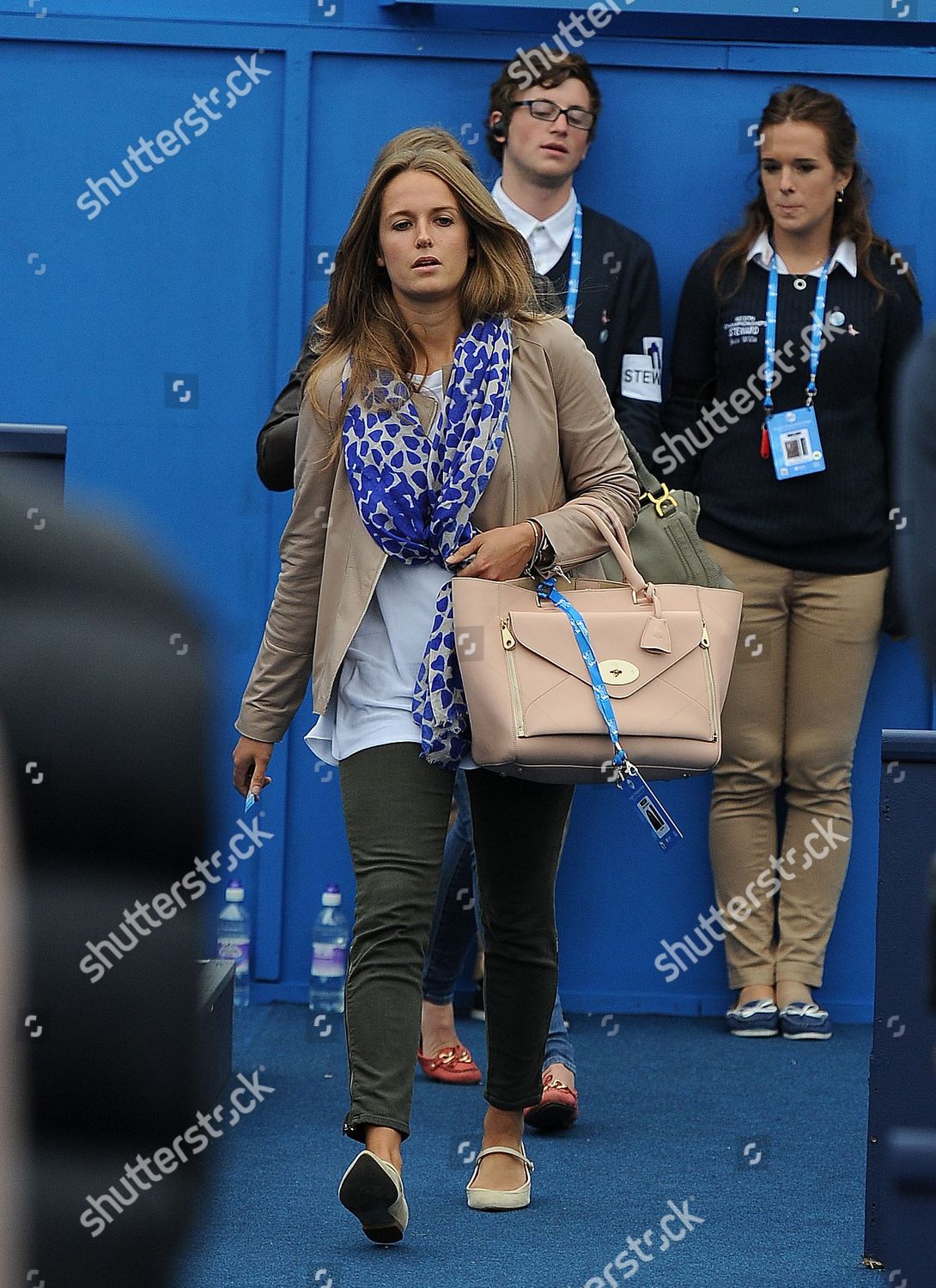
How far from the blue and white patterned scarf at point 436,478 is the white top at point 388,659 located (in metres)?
0.03

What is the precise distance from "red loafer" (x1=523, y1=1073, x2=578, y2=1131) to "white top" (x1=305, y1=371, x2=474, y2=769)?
100 centimetres

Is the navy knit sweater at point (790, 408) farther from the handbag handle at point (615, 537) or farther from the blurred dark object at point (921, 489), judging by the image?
the blurred dark object at point (921, 489)

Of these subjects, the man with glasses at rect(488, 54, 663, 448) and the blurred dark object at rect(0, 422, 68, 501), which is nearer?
the blurred dark object at rect(0, 422, 68, 501)

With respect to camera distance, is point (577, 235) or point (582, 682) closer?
point (582, 682)

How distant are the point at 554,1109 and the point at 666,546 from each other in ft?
3.91

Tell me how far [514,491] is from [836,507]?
5.63ft

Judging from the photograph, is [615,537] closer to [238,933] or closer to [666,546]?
[666,546]

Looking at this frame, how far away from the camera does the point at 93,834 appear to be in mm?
917

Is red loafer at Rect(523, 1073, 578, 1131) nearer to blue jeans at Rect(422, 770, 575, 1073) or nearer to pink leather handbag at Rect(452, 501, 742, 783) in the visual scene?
A: blue jeans at Rect(422, 770, 575, 1073)

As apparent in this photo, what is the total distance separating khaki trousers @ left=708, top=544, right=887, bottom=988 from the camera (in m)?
4.61

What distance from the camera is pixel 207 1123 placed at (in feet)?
3.43

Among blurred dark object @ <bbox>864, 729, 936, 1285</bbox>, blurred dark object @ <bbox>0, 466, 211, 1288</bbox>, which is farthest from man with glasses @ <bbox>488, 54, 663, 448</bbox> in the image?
blurred dark object @ <bbox>0, 466, 211, 1288</bbox>

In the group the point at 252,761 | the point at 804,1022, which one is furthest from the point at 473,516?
the point at 804,1022

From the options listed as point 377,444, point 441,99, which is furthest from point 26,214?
point 377,444
